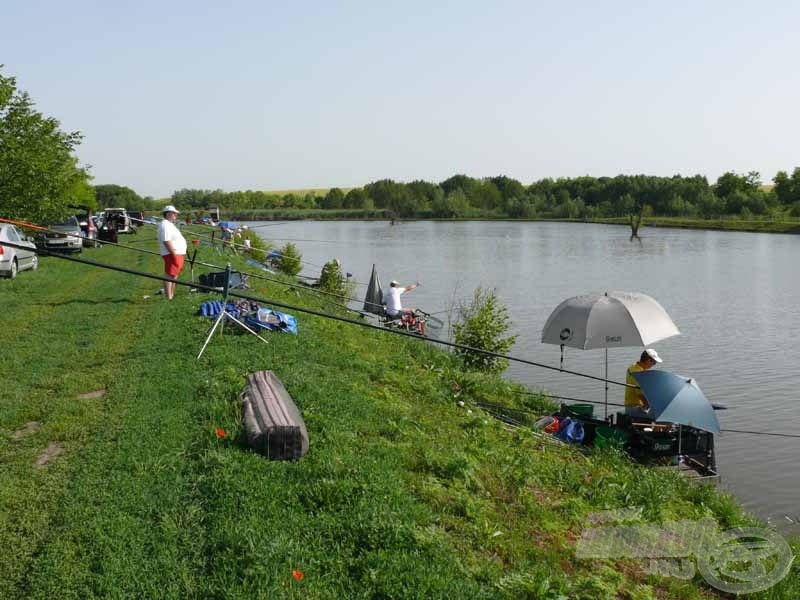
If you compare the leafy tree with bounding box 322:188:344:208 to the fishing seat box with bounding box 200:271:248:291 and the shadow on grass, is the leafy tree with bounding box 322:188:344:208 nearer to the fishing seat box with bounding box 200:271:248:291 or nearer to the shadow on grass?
the shadow on grass

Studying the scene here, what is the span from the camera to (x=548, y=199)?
516 ft

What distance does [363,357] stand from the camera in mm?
12727

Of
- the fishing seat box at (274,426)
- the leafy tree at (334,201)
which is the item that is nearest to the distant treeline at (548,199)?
the leafy tree at (334,201)

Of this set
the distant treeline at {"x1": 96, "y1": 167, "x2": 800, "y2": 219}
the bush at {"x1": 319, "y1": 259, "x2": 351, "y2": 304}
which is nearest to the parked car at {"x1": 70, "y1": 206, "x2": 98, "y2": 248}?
the bush at {"x1": 319, "y1": 259, "x2": 351, "y2": 304}

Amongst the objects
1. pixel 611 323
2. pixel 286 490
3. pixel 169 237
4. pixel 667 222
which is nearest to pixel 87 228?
pixel 169 237

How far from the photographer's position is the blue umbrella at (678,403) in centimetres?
984

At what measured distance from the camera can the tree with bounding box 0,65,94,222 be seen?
22.3m

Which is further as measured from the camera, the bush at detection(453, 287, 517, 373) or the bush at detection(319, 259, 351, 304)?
the bush at detection(319, 259, 351, 304)

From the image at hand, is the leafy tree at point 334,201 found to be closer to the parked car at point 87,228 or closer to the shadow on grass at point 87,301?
the parked car at point 87,228

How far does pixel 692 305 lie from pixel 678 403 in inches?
820

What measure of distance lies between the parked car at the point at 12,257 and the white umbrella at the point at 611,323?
13.5 m

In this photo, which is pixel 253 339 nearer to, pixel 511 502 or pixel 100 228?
pixel 511 502

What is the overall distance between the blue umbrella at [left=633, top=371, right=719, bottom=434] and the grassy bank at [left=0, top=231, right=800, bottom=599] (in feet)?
2.68

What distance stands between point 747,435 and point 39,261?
21951 mm
